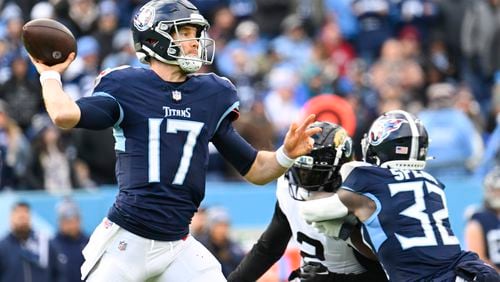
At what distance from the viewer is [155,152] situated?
225 inches

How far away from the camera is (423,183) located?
20.7 ft

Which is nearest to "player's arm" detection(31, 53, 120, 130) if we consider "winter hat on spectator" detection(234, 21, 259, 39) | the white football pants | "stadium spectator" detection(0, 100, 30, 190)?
the white football pants

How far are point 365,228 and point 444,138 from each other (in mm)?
5935

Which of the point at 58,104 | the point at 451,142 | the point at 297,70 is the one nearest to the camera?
the point at 58,104

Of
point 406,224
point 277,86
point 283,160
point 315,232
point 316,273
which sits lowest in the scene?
point 316,273

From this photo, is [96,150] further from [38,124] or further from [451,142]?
[451,142]

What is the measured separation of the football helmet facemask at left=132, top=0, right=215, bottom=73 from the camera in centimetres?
583

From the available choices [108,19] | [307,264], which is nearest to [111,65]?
[108,19]

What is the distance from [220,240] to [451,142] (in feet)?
8.61

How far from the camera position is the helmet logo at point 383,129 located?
6406 millimetres

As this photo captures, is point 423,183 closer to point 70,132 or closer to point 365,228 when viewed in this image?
point 365,228

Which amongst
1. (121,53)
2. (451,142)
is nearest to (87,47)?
(121,53)

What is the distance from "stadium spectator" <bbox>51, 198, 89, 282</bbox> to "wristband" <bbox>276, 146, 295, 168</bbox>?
5.36 m

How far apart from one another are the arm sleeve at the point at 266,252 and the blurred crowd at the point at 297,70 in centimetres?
448
